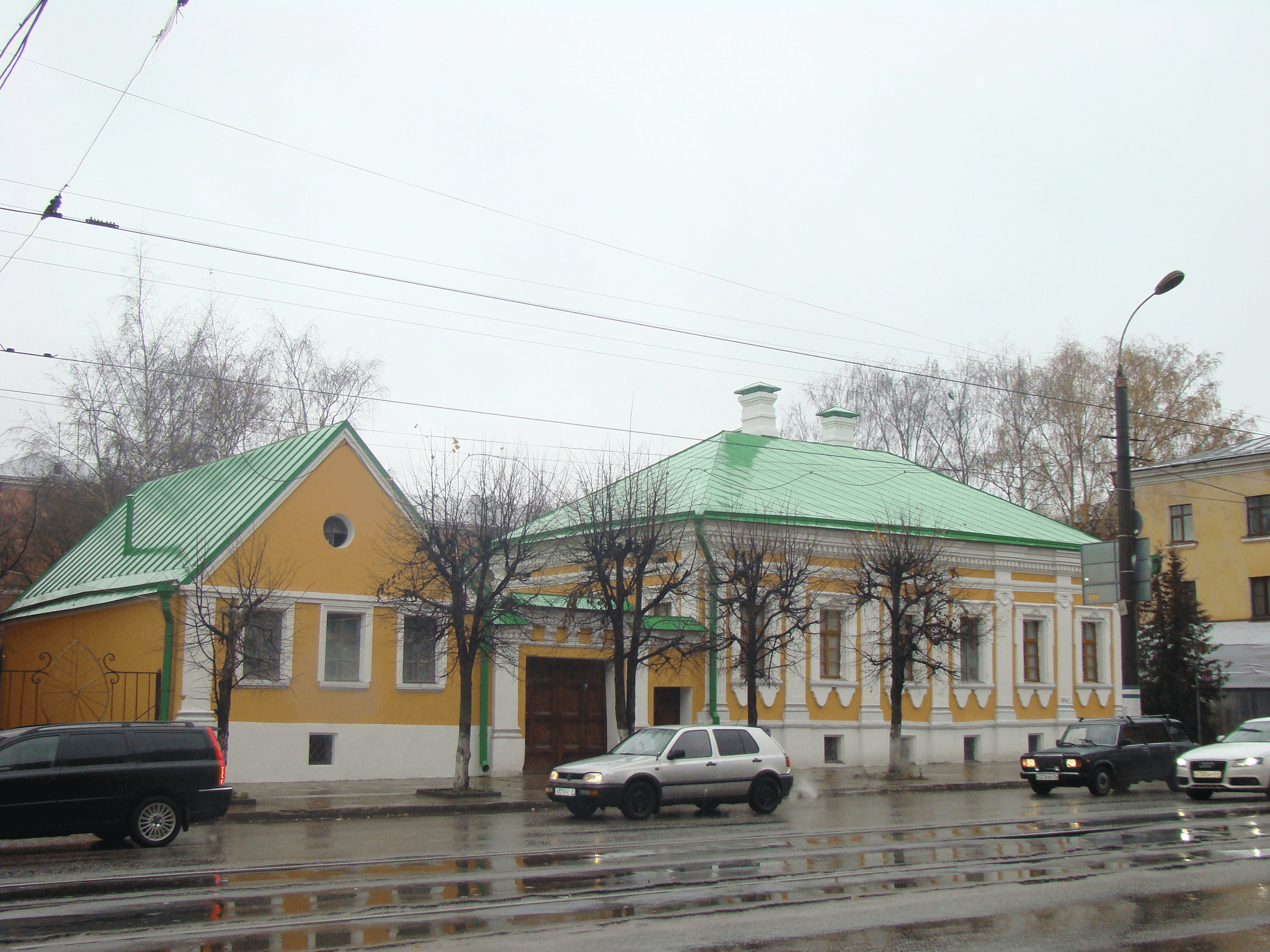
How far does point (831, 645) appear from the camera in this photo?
3228 cm

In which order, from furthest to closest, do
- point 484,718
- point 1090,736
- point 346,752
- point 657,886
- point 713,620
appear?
1. point 713,620
2. point 484,718
3. point 1090,736
4. point 346,752
5. point 657,886

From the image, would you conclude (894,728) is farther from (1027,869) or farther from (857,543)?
(1027,869)

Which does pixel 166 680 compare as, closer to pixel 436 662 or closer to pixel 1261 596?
pixel 436 662

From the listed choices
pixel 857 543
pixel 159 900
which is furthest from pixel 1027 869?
pixel 857 543

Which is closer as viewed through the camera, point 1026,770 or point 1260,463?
point 1026,770

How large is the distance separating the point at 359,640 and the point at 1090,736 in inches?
598

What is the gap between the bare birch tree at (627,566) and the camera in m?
24.6

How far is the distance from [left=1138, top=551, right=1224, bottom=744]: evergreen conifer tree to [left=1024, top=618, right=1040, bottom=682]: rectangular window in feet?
9.43

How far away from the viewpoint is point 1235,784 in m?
21.5

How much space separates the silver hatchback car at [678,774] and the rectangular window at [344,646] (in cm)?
754

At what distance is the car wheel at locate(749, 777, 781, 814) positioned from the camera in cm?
2006

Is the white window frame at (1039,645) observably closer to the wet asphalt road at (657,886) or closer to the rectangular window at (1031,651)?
the rectangular window at (1031,651)

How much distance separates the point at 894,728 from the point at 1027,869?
16314mm

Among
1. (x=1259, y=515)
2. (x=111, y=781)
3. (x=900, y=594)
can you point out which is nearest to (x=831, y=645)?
(x=900, y=594)
